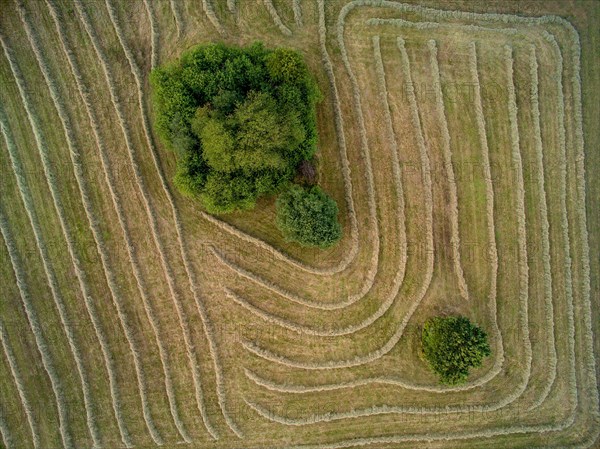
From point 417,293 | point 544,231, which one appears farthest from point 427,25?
point 417,293

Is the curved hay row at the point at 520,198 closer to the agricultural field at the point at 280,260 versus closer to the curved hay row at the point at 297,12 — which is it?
the agricultural field at the point at 280,260

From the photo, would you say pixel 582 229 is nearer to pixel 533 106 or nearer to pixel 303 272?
pixel 533 106

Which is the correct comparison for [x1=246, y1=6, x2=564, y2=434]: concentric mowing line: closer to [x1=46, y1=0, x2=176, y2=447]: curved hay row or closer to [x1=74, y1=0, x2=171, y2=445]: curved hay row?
[x1=74, y1=0, x2=171, y2=445]: curved hay row

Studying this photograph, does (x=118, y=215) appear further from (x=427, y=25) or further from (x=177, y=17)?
(x=427, y=25)

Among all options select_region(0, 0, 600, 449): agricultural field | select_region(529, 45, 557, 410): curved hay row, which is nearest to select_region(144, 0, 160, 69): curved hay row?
select_region(0, 0, 600, 449): agricultural field

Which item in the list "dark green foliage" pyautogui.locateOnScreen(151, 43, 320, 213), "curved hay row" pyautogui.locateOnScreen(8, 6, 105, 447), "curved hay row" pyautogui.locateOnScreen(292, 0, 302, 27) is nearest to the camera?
"dark green foliage" pyautogui.locateOnScreen(151, 43, 320, 213)

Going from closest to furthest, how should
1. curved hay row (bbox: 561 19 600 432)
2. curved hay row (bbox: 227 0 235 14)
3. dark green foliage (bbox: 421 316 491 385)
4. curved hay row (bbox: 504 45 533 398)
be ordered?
dark green foliage (bbox: 421 316 491 385) < curved hay row (bbox: 227 0 235 14) < curved hay row (bbox: 504 45 533 398) < curved hay row (bbox: 561 19 600 432)
